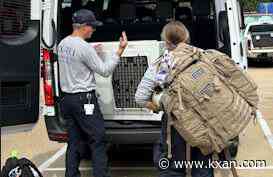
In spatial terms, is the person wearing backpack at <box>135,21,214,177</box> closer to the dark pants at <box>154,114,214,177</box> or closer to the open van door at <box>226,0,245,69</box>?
the dark pants at <box>154,114,214,177</box>

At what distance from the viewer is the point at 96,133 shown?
5504 millimetres

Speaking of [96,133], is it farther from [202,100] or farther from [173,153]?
[202,100]

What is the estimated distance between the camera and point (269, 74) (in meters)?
18.9

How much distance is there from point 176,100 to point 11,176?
1.38 metres

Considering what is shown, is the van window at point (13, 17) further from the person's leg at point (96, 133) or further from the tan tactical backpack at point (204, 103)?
the person's leg at point (96, 133)

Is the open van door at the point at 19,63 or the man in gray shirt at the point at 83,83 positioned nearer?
the open van door at the point at 19,63

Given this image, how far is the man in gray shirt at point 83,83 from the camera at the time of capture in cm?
543

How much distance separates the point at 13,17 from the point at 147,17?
532cm

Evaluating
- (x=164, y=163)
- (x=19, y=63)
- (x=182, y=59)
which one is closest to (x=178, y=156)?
(x=164, y=163)

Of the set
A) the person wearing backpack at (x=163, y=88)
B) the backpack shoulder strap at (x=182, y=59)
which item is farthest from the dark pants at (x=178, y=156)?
the backpack shoulder strap at (x=182, y=59)

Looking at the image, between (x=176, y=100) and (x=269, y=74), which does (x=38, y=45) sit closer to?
(x=176, y=100)

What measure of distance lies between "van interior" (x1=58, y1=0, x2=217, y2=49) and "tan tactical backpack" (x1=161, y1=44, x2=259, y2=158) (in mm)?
3531

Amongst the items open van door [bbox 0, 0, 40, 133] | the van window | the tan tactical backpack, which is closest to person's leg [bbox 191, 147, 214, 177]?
the tan tactical backpack

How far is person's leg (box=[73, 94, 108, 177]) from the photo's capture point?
550 cm
